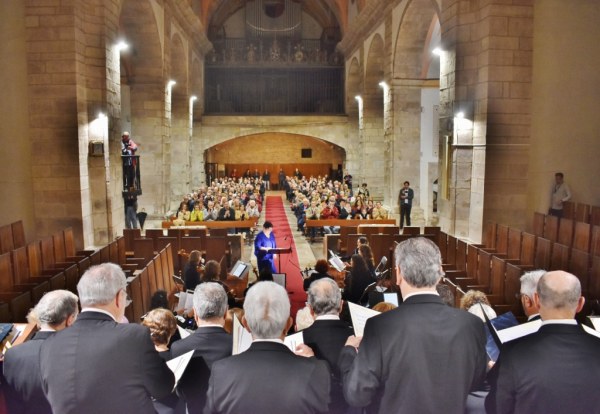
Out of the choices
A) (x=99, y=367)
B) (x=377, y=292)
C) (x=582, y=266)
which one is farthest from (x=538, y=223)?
(x=99, y=367)

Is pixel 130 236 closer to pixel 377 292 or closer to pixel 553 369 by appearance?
pixel 377 292

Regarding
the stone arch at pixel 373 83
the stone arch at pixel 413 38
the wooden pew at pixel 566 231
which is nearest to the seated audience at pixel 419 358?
the wooden pew at pixel 566 231

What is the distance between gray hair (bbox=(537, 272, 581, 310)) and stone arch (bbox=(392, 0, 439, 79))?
13350 mm

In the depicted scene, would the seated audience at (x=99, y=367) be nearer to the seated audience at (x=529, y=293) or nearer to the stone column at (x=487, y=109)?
the seated audience at (x=529, y=293)

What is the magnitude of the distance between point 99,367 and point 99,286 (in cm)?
38

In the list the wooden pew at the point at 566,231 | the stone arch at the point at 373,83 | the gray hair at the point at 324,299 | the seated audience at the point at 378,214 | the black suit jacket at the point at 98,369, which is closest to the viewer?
the black suit jacket at the point at 98,369

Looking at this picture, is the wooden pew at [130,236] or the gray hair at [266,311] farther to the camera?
the wooden pew at [130,236]

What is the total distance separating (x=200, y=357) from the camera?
9.62ft

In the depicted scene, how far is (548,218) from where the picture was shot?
9281 mm

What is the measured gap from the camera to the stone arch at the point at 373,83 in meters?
20.8

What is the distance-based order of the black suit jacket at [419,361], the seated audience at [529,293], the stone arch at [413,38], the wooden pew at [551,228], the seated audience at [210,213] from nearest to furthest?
the black suit jacket at [419,361]
the seated audience at [529,293]
the wooden pew at [551,228]
the seated audience at [210,213]
the stone arch at [413,38]

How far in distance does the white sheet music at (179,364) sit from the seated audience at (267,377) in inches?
15.2

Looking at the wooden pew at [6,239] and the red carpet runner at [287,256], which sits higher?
the wooden pew at [6,239]

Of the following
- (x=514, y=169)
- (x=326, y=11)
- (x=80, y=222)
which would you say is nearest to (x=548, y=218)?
(x=514, y=169)
